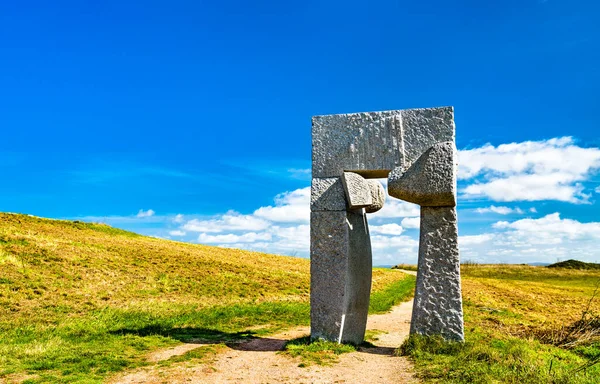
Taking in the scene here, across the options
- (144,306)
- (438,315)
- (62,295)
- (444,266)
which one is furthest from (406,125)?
(62,295)

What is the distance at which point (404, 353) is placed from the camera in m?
11.7

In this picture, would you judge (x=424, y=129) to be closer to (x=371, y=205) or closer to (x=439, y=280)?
(x=371, y=205)

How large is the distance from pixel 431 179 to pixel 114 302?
15.8 metres

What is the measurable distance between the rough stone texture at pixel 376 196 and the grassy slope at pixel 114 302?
19.2 feet

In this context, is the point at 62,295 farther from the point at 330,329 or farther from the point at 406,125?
the point at 406,125

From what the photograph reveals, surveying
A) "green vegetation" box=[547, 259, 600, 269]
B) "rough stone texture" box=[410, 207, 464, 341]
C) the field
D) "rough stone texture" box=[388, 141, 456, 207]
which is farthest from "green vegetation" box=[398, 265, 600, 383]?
"green vegetation" box=[547, 259, 600, 269]

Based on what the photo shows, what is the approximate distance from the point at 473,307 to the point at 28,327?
64.3 feet

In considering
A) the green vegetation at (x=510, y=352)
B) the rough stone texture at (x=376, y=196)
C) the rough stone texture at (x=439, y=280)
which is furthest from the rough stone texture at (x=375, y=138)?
the green vegetation at (x=510, y=352)

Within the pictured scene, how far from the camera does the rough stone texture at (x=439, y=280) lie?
11703mm

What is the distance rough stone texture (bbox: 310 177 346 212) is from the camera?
1247 cm

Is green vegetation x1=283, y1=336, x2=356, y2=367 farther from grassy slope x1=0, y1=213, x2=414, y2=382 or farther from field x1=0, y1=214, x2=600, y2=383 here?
grassy slope x1=0, y1=213, x2=414, y2=382

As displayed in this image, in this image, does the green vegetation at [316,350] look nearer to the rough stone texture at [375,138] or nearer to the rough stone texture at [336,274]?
the rough stone texture at [336,274]

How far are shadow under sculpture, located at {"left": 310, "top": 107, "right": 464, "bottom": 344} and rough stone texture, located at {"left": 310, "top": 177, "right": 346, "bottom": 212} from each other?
3cm

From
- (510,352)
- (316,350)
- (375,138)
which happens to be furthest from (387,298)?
(375,138)
